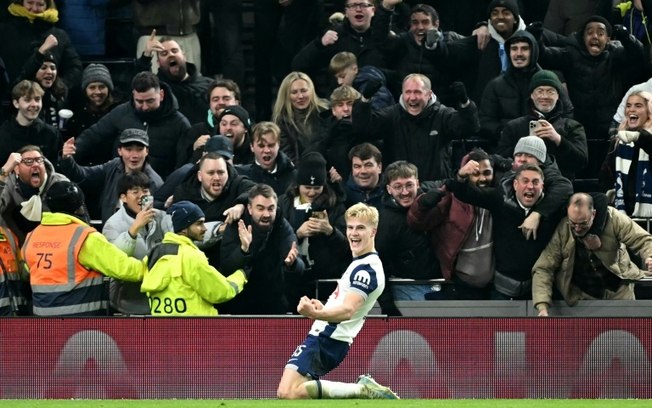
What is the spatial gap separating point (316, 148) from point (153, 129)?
5.91 ft

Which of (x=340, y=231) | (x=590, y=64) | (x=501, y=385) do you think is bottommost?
(x=501, y=385)

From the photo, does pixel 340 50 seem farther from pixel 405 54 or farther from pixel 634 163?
pixel 634 163

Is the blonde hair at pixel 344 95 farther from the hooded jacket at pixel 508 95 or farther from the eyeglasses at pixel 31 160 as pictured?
the eyeglasses at pixel 31 160

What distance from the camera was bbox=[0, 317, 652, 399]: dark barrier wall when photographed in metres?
13.2

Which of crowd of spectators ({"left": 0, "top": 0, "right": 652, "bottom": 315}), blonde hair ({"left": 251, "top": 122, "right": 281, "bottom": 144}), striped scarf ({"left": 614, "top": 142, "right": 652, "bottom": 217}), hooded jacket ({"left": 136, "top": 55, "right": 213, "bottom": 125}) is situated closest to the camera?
crowd of spectators ({"left": 0, "top": 0, "right": 652, "bottom": 315})

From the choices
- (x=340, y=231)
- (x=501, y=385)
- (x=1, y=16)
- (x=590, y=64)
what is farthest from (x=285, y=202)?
(x=1, y=16)

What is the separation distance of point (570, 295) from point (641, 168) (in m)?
1.88

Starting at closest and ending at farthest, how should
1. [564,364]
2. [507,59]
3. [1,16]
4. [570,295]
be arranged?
[564,364] → [570,295] → [507,59] → [1,16]

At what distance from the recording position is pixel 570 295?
47.4ft

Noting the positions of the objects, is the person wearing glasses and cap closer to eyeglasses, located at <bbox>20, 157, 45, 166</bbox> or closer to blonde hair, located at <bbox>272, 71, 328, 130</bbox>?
eyeglasses, located at <bbox>20, 157, 45, 166</bbox>

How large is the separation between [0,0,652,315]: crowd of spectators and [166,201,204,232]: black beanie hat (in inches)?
0.8

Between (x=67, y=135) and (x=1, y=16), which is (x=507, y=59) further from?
(x=1, y=16)

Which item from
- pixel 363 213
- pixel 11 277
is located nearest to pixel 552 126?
pixel 363 213
